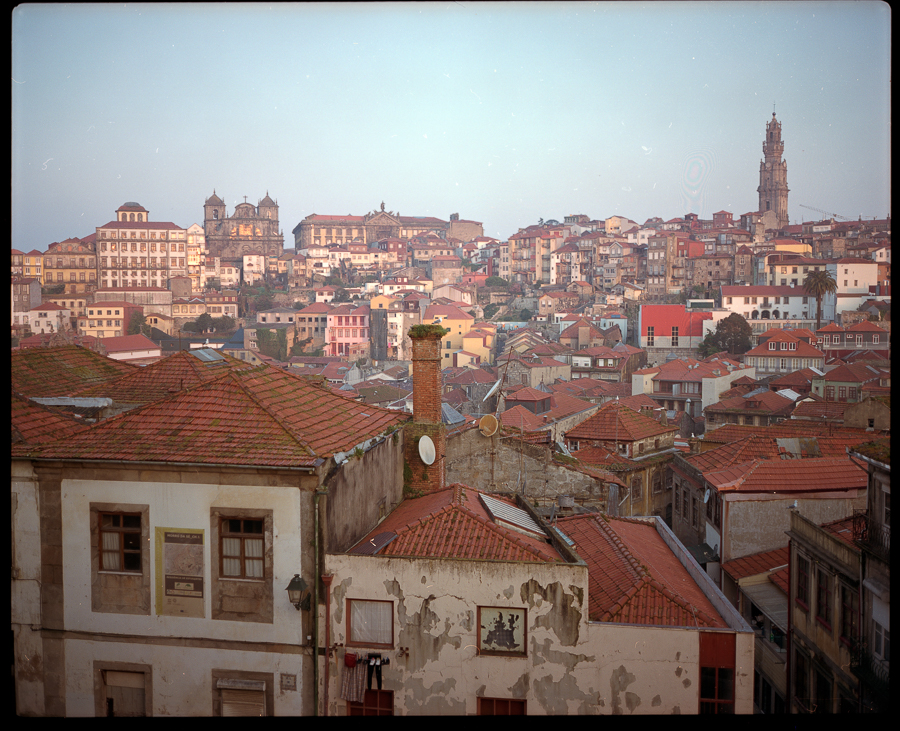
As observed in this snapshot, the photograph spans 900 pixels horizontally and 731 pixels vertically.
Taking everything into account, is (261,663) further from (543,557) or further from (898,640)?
(898,640)

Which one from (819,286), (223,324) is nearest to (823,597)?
(819,286)

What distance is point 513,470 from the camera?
11.1 m

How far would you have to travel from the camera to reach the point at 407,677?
5.31m

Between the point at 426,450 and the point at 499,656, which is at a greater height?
the point at 426,450

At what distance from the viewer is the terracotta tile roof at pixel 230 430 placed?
528cm

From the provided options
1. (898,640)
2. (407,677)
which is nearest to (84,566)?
(407,677)

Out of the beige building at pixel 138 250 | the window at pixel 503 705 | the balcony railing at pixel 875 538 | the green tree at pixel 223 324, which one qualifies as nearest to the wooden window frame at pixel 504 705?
the window at pixel 503 705

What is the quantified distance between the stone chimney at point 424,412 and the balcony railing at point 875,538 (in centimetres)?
363

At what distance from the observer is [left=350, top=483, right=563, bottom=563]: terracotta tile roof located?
550 centimetres

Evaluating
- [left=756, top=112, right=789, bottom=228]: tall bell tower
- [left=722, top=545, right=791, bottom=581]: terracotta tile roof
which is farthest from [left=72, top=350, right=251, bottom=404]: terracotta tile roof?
[left=756, top=112, right=789, bottom=228]: tall bell tower

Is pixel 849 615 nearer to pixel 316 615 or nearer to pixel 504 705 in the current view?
pixel 504 705

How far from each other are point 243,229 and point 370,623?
78.6 metres

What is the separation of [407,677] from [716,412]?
20815 millimetres

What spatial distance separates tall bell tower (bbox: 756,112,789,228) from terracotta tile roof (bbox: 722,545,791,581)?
77.1 metres
